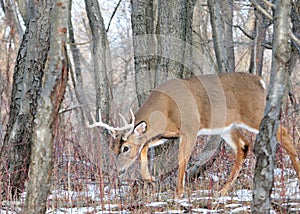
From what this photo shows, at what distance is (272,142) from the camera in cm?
428

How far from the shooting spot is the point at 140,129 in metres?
7.36

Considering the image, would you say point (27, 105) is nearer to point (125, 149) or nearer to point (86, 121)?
point (86, 121)

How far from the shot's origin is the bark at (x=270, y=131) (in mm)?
4250

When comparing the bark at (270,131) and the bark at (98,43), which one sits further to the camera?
the bark at (98,43)

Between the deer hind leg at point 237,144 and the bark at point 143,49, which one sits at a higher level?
the bark at point 143,49

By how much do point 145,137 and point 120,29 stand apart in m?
15.0

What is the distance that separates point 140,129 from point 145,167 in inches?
19.5

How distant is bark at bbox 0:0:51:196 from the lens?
6.45 metres

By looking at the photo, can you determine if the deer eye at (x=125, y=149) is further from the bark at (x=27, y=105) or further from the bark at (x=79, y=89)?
the bark at (x=79, y=89)

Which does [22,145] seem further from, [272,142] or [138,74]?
[272,142]

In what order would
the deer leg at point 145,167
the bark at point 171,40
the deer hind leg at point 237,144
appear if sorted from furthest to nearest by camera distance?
the bark at point 171,40
the deer hind leg at point 237,144
the deer leg at point 145,167

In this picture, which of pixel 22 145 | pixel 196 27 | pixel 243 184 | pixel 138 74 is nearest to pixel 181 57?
pixel 138 74

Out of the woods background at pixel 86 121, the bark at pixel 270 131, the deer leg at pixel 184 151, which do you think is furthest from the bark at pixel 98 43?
the bark at pixel 270 131

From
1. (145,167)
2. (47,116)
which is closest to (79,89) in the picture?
(145,167)
